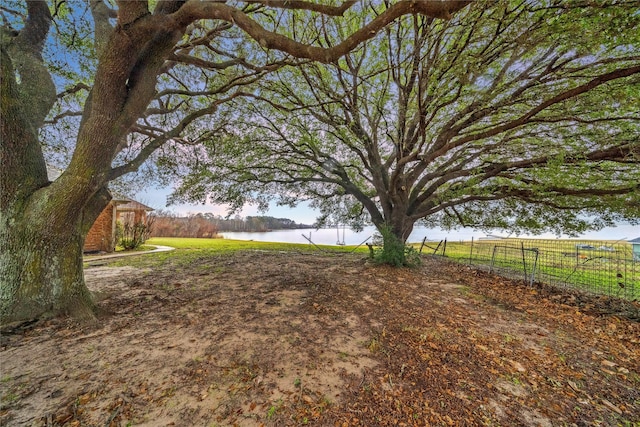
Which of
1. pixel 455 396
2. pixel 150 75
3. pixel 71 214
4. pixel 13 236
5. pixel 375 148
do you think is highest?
pixel 375 148

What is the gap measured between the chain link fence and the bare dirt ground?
912 millimetres

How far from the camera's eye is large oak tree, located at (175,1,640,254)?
402cm

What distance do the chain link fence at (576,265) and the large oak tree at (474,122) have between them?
1005mm

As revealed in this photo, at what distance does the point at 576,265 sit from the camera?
5633mm

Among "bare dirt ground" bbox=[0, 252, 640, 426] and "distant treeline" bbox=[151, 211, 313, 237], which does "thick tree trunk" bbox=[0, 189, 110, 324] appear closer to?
"bare dirt ground" bbox=[0, 252, 640, 426]

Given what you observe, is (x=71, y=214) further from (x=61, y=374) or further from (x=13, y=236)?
(x=61, y=374)

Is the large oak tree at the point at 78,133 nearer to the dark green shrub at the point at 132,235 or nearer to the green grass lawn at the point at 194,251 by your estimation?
the green grass lawn at the point at 194,251

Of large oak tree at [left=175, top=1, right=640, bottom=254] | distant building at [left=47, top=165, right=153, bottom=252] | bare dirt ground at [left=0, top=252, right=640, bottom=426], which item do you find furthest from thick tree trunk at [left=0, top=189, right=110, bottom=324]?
distant building at [left=47, top=165, right=153, bottom=252]

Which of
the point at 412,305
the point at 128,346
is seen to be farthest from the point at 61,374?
the point at 412,305

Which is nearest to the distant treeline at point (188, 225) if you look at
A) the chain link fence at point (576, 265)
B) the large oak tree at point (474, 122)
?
the large oak tree at point (474, 122)

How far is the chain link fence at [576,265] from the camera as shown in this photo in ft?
15.8

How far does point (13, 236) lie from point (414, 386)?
5.06 metres

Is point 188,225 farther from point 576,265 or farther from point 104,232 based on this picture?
point 576,265

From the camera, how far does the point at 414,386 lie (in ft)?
7.09
